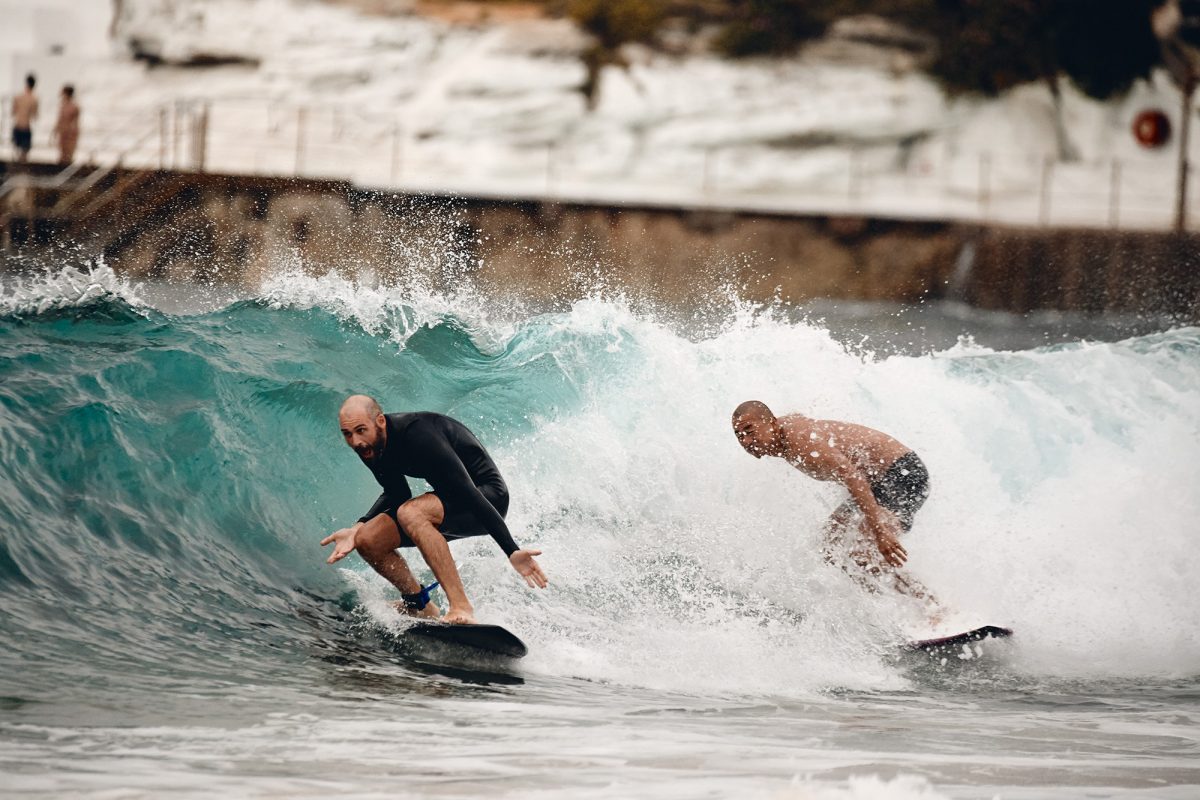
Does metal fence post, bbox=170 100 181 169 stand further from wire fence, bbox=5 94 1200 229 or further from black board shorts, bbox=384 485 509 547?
black board shorts, bbox=384 485 509 547

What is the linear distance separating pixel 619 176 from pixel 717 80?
3.11 metres

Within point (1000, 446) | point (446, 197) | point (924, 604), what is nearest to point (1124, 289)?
point (446, 197)

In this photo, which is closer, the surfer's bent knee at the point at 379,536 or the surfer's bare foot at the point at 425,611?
the surfer's bent knee at the point at 379,536

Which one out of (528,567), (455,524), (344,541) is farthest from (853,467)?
(344,541)

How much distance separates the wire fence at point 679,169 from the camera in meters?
21.5

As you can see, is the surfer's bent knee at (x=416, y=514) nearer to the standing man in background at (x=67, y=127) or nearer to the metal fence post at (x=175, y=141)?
the metal fence post at (x=175, y=141)

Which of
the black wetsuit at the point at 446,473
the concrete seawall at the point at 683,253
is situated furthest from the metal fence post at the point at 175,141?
the black wetsuit at the point at 446,473

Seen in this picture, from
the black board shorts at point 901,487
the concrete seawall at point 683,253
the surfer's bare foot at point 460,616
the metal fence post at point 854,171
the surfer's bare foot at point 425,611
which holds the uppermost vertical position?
the metal fence post at point 854,171

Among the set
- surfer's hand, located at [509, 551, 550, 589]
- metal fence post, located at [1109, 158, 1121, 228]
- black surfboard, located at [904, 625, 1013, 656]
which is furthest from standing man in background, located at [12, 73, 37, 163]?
metal fence post, located at [1109, 158, 1121, 228]

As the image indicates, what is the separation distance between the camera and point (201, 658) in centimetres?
506

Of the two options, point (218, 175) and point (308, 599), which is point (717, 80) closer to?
point (218, 175)

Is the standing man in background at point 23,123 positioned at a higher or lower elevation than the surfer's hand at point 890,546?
higher

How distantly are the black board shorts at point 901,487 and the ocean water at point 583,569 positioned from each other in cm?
29

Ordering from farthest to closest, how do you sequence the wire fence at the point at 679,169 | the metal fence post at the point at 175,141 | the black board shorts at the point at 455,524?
the wire fence at the point at 679,169 → the metal fence post at the point at 175,141 → the black board shorts at the point at 455,524
